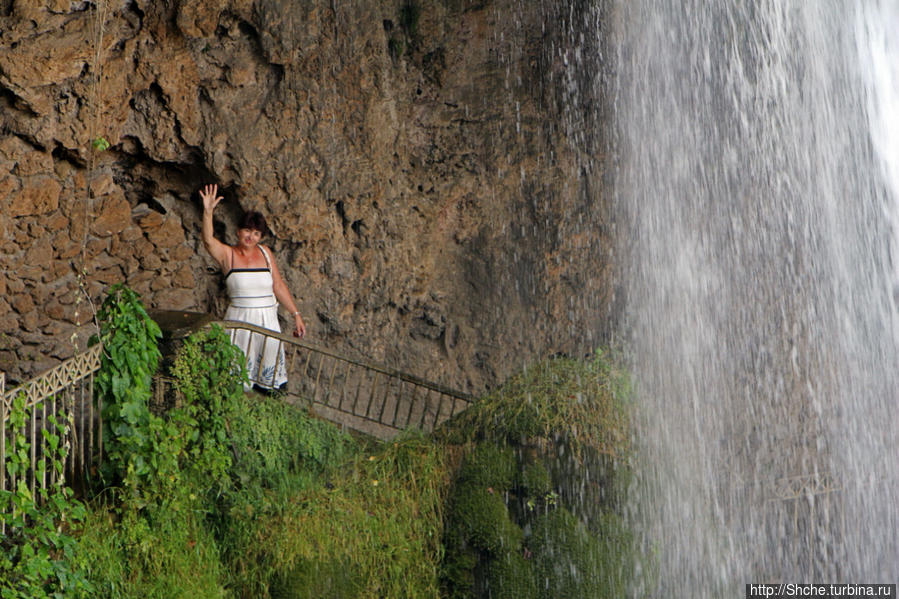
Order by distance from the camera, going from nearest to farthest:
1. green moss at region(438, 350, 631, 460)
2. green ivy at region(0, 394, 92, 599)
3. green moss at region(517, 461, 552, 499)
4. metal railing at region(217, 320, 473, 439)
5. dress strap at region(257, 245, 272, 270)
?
green ivy at region(0, 394, 92, 599) < green moss at region(517, 461, 552, 499) < green moss at region(438, 350, 631, 460) < dress strap at region(257, 245, 272, 270) < metal railing at region(217, 320, 473, 439)

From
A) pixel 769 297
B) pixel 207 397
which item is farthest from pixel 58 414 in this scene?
pixel 769 297

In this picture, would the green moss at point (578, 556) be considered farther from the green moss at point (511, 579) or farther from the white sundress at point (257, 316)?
the white sundress at point (257, 316)

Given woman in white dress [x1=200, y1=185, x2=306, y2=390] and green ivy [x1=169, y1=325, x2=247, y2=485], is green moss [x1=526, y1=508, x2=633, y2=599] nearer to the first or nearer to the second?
green ivy [x1=169, y1=325, x2=247, y2=485]

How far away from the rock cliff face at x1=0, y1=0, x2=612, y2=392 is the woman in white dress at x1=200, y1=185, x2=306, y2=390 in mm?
1225

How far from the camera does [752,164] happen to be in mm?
8234

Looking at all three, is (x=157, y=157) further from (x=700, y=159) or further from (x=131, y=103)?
(x=700, y=159)

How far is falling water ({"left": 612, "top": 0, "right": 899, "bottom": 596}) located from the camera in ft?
18.8

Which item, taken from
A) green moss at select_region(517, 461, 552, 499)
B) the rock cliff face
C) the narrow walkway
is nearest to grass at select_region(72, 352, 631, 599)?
green moss at select_region(517, 461, 552, 499)

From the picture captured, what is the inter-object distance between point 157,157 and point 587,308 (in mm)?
5451

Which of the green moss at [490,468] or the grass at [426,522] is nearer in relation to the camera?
the grass at [426,522]

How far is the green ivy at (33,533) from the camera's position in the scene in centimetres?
462

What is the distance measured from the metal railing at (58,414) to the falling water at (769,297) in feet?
11.0

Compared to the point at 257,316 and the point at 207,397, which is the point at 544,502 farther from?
the point at 257,316

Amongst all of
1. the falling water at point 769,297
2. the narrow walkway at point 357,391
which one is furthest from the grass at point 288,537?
the narrow walkway at point 357,391
